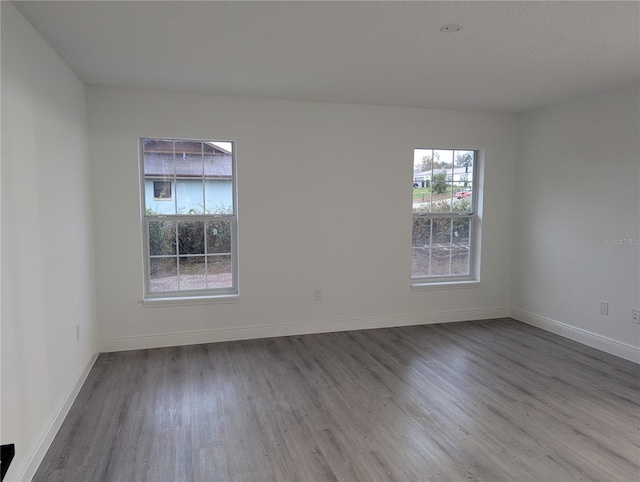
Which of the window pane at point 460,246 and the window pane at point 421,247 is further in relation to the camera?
the window pane at point 460,246

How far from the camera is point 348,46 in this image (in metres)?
2.73

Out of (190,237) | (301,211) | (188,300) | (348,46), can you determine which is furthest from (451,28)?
(188,300)

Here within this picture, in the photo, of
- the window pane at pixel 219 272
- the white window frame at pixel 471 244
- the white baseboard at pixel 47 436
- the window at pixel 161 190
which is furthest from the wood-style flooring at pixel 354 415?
the window at pixel 161 190

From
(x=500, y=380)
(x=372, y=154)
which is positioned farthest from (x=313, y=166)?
(x=500, y=380)

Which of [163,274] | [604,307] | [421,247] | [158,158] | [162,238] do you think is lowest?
[604,307]

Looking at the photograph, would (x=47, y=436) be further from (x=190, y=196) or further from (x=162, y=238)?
(x=190, y=196)

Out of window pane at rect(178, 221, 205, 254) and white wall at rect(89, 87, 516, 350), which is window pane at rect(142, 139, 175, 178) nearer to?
white wall at rect(89, 87, 516, 350)

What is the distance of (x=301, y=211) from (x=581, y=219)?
282 centimetres

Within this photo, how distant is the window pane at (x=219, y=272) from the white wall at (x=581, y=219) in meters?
3.40

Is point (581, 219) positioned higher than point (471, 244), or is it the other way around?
point (581, 219)

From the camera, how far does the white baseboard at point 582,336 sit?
3770mm

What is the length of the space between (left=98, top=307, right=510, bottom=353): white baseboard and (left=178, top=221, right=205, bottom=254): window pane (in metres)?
0.83

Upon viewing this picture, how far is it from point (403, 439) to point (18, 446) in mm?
2011

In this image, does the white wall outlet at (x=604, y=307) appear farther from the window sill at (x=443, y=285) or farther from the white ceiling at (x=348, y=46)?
the white ceiling at (x=348, y=46)
